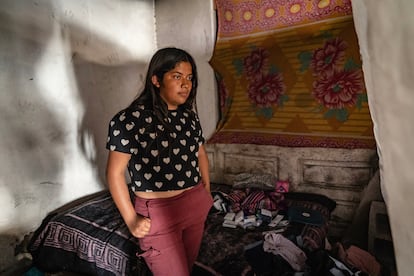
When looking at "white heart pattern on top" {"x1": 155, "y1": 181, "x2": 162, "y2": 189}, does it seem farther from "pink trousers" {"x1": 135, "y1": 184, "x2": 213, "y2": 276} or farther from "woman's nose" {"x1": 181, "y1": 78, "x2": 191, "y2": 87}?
"woman's nose" {"x1": 181, "y1": 78, "x2": 191, "y2": 87}

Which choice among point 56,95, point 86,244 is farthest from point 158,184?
point 56,95

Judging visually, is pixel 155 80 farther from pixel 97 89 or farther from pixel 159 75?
pixel 97 89

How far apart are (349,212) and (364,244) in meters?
0.27

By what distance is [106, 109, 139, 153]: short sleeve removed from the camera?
1.01 meters

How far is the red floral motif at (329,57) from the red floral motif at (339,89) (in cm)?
6

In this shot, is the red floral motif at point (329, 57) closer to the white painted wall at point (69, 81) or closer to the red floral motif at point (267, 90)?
the red floral motif at point (267, 90)

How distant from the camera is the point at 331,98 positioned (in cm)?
208

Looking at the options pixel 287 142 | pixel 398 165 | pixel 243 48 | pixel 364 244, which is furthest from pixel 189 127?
pixel 364 244

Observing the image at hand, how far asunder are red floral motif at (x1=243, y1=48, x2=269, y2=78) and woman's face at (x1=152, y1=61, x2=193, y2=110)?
54.5 inches

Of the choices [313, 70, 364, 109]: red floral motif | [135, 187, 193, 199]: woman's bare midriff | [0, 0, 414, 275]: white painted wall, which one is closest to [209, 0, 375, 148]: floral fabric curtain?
[313, 70, 364, 109]: red floral motif

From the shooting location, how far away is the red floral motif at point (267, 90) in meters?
2.30

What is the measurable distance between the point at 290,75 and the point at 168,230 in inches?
69.2

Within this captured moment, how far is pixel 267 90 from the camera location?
237cm

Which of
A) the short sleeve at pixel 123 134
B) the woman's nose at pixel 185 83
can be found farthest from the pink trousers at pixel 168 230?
the woman's nose at pixel 185 83
